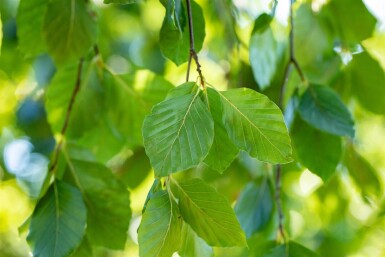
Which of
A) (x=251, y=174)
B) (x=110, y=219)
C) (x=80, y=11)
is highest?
(x=80, y=11)

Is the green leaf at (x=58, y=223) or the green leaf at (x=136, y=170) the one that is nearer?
the green leaf at (x=58, y=223)

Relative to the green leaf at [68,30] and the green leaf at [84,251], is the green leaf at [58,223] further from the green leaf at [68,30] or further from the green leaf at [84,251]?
the green leaf at [68,30]

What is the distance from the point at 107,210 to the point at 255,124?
0.32 metres

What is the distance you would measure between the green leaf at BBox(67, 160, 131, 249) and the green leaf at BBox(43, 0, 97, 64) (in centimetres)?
18

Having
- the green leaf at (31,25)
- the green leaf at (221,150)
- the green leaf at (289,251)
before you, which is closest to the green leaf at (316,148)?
the green leaf at (289,251)

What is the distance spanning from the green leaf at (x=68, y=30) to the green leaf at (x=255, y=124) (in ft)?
1.17

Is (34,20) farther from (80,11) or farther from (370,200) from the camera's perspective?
(370,200)

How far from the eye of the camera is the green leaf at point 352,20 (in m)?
1.01

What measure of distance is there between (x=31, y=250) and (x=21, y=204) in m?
1.64

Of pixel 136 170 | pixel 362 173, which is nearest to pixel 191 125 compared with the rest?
pixel 362 173

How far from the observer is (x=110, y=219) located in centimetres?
86

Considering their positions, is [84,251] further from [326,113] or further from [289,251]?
[326,113]

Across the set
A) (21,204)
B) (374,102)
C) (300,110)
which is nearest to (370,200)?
(374,102)

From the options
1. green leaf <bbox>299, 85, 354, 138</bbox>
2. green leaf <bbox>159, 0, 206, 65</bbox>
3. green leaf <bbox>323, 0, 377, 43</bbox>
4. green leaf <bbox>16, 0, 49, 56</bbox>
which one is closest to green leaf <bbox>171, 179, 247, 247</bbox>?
green leaf <bbox>159, 0, 206, 65</bbox>
